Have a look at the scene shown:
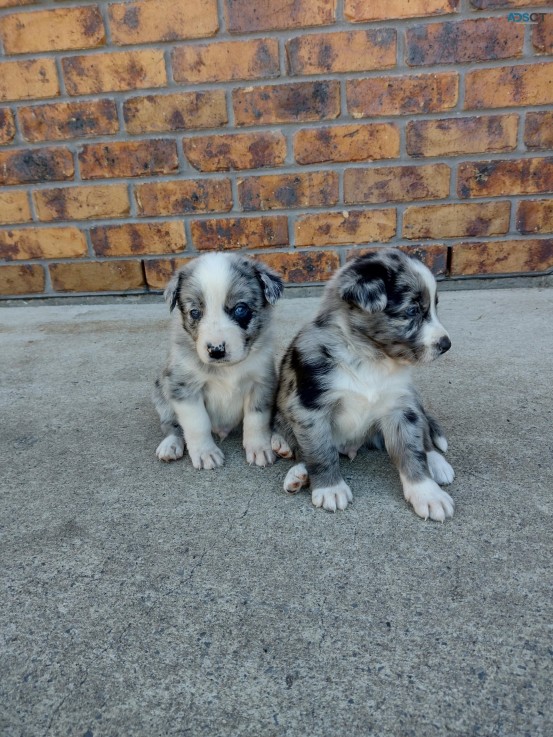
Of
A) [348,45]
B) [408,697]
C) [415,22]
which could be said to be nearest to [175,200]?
[348,45]

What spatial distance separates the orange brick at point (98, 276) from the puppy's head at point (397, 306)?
2857mm

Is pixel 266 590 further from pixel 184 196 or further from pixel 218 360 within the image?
pixel 184 196

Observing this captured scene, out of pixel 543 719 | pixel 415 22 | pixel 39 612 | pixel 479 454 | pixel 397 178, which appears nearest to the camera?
pixel 543 719

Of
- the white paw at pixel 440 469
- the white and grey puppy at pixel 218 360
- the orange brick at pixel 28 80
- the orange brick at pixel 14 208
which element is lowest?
the white paw at pixel 440 469

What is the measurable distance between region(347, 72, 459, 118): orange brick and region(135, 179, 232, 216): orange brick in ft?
3.78

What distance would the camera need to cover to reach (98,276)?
4762 mm

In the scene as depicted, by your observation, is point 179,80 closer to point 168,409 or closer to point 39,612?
point 168,409

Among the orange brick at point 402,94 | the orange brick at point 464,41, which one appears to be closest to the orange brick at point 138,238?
the orange brick at point 402,94

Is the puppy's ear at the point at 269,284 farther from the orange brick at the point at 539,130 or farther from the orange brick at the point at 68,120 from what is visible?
the orange brick at the point at 539,130

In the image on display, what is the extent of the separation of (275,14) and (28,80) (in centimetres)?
195

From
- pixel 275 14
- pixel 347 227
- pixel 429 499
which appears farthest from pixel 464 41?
pixel 429 499

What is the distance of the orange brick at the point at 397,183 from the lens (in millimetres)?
4293

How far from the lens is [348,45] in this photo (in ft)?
13.3

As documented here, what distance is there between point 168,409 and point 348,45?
3.00m
